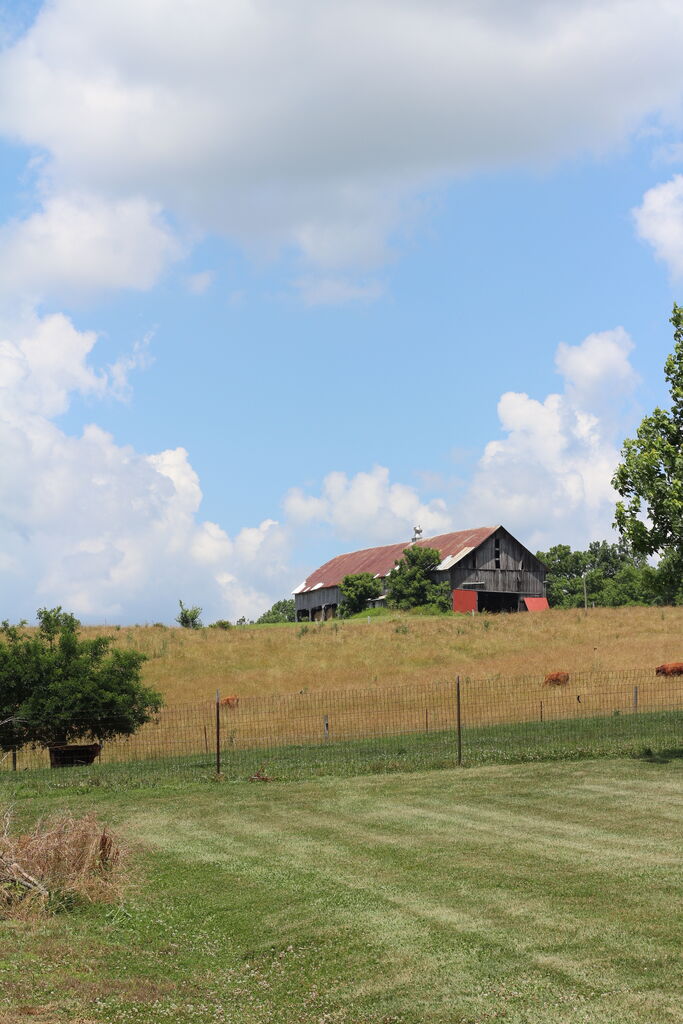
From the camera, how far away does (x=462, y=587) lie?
83812mm

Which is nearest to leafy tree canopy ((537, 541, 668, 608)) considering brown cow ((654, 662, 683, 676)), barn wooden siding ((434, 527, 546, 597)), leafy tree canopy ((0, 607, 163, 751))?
barn wooden siding ((434, 527, 546, 597))

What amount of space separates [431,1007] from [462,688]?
32.2m

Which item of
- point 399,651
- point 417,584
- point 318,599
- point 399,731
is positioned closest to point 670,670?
point 399,731

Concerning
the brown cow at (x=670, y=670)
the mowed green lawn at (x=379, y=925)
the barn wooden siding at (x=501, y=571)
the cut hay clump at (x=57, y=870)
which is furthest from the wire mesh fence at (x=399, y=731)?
the barn wooden siding at (x=501, y=571)

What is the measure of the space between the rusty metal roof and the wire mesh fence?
150ft

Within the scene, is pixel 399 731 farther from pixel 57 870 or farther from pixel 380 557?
pixel 380 557

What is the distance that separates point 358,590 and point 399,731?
57954 mm

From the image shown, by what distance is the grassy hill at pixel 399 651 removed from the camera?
42.9 metres

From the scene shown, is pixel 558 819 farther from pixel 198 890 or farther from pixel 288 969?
pixel 288 969

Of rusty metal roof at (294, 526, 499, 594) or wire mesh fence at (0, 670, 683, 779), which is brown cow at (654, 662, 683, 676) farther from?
rusty metal roof at (294, 526, 499, 594)

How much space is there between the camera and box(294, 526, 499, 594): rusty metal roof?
85.9 metres

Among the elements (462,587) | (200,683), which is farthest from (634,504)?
(462,587)

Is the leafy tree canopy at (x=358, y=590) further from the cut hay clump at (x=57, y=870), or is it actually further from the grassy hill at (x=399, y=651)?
the cut hay clump at (x=57, y=870)

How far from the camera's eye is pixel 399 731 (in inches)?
1227
